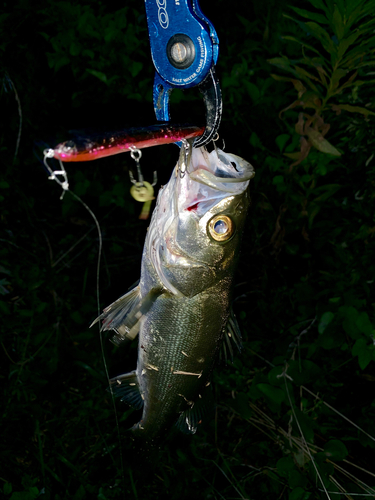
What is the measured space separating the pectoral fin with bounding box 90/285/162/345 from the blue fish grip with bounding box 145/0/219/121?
1.01 meters

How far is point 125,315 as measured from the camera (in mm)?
1797

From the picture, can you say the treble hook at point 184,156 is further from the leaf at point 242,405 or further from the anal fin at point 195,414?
the leaf at point 242,405

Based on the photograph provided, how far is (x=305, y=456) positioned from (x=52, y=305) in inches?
104

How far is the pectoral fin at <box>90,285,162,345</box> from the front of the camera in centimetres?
177

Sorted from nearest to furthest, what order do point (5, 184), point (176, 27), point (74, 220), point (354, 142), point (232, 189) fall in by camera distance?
point (176, 27)
point (232, 189)
point (354, 142)
point (5, 184)
point (74, 220)

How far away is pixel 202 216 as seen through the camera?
149 cm

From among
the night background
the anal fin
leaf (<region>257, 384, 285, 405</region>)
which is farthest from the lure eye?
leaf (<region>257, 384, 285, 405</region>)

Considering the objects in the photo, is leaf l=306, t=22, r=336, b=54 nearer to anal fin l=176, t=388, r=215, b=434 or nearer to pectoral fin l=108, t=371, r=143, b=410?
anal fin l=176, t=388, r=215, b=434

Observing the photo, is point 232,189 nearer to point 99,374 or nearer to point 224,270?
point 224,270

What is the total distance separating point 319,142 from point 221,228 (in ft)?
4.59

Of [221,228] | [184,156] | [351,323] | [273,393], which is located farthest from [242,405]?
[184,156]

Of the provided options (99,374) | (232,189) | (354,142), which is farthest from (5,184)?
(354,142)

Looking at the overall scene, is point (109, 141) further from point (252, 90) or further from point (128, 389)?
point (252, 90)

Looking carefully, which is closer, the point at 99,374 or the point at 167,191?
the point at 167,191
